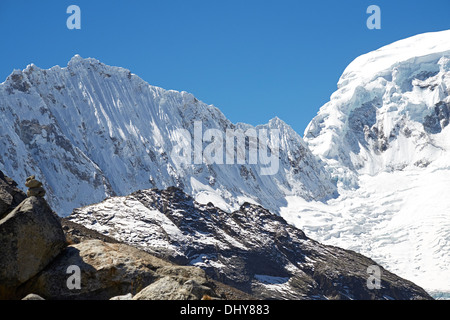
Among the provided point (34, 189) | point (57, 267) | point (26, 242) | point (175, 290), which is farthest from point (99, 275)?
point (34, 189)

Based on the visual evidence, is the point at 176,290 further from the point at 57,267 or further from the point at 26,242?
the point at 26,242

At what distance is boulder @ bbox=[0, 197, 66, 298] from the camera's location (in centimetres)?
2567

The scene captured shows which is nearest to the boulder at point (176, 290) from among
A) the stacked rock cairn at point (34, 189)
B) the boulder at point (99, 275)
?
the boulder at point (99, 275)

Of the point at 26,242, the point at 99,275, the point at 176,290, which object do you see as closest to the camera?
the point at 176,290

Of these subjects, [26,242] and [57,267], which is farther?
[57,267]

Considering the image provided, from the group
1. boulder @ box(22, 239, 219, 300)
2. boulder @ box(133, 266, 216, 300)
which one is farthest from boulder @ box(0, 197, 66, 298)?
boulder @ box(133, 266, 216, 300)

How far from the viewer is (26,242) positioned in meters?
26.1

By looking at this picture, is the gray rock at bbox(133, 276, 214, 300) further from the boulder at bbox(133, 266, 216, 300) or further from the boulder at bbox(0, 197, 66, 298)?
the boulder at bbox(0, 197, 66, 298)
